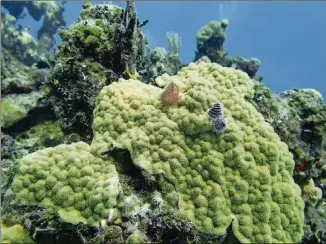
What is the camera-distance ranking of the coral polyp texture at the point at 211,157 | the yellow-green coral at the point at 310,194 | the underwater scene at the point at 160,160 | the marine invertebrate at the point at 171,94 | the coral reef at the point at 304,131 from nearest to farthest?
1. the underwater scene at the point at 160,160
2. the coral polyp texture at the point at 211,157
3. the marine invertebrate at the point at 171,94
4. the coral reef at the point at 304,131
5. the yellow-green coral at the point at 310,194

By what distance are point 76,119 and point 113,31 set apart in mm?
1514

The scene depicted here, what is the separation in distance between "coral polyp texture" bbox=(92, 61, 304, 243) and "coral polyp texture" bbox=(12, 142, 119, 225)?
0.88ft

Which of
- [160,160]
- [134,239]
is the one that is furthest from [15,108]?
[134,239]

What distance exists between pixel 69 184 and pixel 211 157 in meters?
1.47

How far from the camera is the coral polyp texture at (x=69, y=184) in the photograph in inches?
124

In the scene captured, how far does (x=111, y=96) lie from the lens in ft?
12.9

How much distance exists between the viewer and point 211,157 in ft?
11.4

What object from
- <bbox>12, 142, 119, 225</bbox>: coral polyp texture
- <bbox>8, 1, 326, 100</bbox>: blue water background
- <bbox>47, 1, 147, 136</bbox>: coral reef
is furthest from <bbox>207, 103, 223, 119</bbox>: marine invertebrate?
<bbox>8, 1, 326, 100</bbox>: blue water background

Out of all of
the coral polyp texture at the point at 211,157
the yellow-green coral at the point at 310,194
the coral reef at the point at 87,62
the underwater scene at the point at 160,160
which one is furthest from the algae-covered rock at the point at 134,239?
the yellow-green coral at the point at 310,194

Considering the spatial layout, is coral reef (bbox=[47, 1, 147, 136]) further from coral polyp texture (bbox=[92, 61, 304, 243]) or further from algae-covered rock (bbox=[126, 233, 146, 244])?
algae-covered rock (bbox=[126, 233, 146, 244])

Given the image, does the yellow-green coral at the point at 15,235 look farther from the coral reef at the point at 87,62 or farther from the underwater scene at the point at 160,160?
the coral reef at the point at 87,62

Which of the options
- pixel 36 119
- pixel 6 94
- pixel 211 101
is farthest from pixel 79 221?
pixel 6 94

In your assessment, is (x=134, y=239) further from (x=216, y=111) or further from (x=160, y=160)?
(x=216, y=111)

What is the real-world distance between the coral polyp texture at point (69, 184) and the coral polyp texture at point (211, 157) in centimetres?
27
